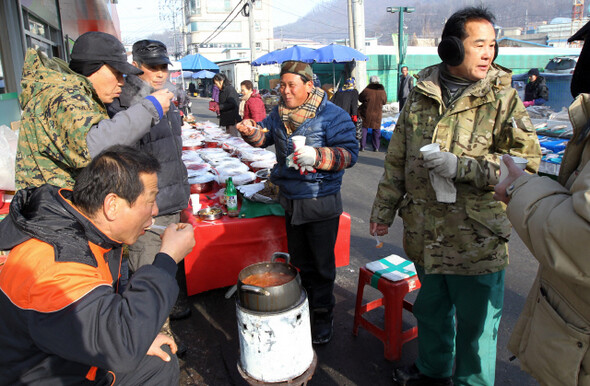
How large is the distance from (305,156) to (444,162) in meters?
0.91

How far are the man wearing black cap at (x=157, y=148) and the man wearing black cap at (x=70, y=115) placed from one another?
35 cm

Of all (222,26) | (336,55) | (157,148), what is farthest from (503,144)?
(222,26)

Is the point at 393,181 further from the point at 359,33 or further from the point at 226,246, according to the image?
the point at 359,33

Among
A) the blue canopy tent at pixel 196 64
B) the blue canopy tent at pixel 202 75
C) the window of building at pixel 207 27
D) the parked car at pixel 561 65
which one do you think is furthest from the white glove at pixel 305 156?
the window of building at pixel 207 27

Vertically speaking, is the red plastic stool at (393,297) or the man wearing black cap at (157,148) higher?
the man wearing black cap at (157,148)

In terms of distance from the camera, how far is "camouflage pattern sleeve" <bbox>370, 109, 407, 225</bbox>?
7.48 ft

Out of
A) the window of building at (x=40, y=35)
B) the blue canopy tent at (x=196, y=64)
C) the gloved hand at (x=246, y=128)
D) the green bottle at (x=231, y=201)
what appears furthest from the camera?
the blue canopy tent at (x=196, y=64)

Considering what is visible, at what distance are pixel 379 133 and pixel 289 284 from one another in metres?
8.71

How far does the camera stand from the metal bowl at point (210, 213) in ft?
10.9

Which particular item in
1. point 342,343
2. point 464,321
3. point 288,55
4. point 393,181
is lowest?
point 342,343

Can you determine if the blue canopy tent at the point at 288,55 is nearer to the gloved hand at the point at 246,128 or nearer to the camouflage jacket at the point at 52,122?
the gloved hand at the point at 246,128

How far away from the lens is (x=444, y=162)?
182cm

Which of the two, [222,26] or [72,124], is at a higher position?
[222,26]

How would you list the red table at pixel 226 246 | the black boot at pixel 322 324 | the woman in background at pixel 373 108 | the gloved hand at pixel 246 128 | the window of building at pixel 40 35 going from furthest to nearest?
the woman in background at pixel 373 108 < the window of building at pixel 40 35 < the red table at pixel 226 246 < the gloved hand at pixel 246 128 < the black boot at pixel 322 324
